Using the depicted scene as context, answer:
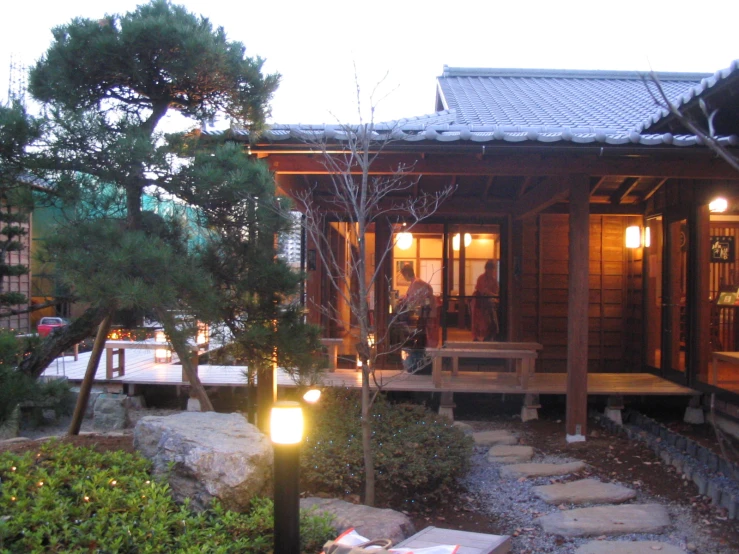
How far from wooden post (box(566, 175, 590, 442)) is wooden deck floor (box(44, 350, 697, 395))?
925 mm

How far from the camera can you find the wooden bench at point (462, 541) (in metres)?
3.17

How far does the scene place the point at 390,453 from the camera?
502 cm

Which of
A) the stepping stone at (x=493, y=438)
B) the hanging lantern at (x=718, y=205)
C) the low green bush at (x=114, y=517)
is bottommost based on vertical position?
the stepping stone at (x=493, y=438)

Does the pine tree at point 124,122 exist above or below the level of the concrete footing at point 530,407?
above

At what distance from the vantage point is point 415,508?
4.79 m

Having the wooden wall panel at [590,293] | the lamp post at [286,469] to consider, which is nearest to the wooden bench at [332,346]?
the wooden wall panel at [590,293]

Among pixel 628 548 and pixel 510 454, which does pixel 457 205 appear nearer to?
pixel 510 454

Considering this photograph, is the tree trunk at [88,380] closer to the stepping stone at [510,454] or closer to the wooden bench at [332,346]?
the wooden bench at [332,346]

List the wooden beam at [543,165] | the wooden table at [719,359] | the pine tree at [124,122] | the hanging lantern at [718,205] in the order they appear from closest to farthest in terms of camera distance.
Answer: the pine tree at [124,122], the wooden beam at [543,165], the wooden table at [719,359], the hanging lantern at [718,205]

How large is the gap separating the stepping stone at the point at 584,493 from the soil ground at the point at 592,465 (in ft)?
0.93

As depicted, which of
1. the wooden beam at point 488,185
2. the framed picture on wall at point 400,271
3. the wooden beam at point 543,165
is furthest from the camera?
the framed picture on wall at point 400,271

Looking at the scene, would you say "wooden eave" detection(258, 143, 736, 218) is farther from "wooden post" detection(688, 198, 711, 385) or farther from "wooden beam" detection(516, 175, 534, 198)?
"wooden post" detection(688, 198, 711, 385)

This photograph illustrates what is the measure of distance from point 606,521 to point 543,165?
3.43 metres

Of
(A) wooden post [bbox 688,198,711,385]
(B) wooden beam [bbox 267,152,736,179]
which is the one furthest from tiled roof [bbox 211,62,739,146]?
(A) wooden post [bbox 688,198,711,385]
